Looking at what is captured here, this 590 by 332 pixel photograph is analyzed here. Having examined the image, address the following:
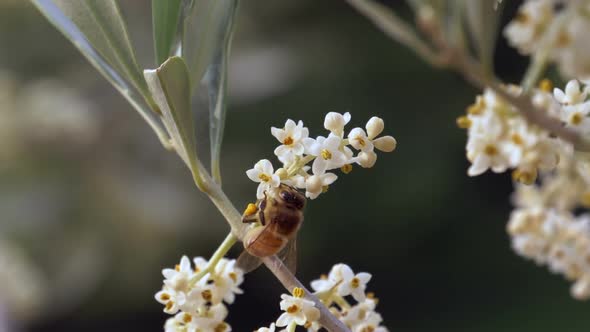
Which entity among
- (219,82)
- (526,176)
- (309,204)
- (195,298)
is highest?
(309,204)

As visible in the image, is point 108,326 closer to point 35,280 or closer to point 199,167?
point 35,280

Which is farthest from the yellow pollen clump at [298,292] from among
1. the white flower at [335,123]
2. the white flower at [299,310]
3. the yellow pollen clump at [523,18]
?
the yellow pollen clump at [523,18]

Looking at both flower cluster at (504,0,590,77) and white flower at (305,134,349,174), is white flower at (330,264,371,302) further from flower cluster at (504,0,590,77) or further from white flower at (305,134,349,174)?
flower cluster at (504,0,590,77)

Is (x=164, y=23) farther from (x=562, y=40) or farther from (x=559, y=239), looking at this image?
(x=559, y=239)

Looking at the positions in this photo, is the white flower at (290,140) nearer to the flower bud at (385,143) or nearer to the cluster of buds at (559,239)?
the flower bud at (385,143)

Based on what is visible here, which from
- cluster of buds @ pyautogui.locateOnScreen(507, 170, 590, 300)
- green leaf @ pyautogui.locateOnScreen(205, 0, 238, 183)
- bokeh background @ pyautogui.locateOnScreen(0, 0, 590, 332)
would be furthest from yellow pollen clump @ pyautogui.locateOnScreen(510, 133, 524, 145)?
bokeh background @ pyautogui.locateOnScreen(0, 0, 590, 332)

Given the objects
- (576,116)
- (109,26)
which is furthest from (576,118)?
(109,26)
